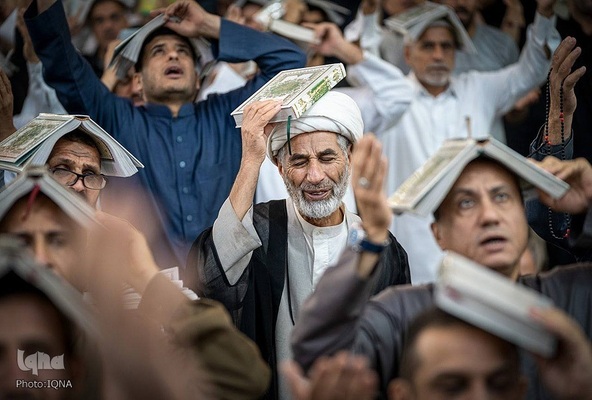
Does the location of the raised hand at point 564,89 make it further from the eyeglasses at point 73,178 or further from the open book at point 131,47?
the open book at point 131,47

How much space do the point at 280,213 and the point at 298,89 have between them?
528 mm

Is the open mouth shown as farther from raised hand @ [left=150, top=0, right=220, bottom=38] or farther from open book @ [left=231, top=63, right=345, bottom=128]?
open book @ [left=231, top=63, right=345, bottom=128]

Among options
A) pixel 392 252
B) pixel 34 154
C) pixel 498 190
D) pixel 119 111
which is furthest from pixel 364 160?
pixel 119 111

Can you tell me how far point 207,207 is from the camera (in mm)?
4941

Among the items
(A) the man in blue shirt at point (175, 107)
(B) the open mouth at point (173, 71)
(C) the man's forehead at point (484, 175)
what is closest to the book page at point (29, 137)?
(A) the man in blue shirt at point (175, 107)

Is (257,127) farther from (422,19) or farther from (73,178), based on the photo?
(422,19)

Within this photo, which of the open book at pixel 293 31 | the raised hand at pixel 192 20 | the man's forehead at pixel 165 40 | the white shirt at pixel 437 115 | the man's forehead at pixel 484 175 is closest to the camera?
the man's forehead at pixel 484 175

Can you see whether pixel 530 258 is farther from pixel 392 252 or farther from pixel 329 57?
pixel 329 57

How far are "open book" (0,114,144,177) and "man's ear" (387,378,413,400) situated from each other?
1.82 meters

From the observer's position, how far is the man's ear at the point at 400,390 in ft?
9.29

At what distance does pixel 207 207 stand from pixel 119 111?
68 centimetres

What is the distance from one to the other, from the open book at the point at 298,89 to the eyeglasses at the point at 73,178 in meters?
0.66

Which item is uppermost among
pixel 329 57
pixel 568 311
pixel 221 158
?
Result: pixel 329 57

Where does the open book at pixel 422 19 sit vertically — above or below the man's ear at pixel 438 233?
above
